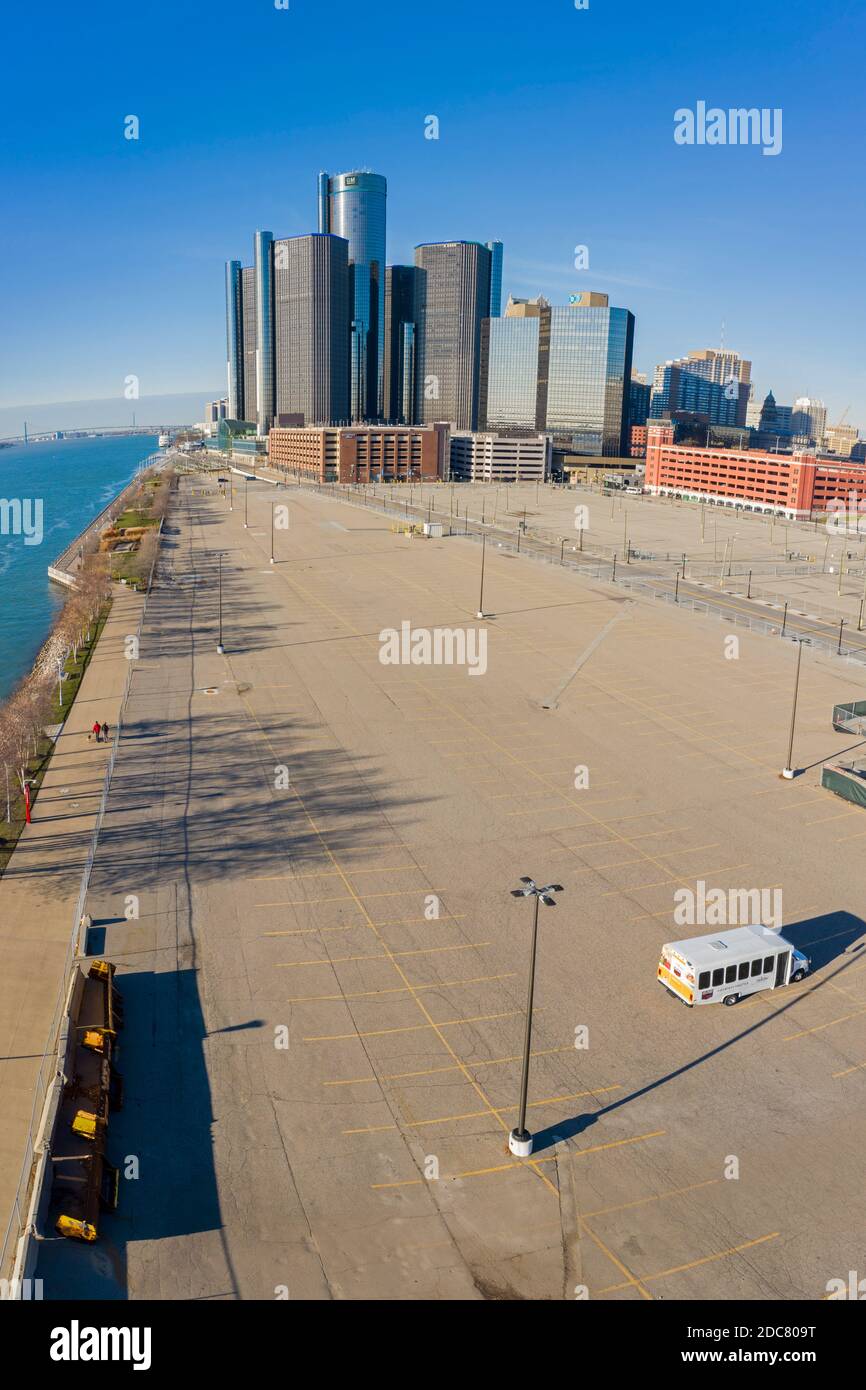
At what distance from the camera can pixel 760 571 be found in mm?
82250

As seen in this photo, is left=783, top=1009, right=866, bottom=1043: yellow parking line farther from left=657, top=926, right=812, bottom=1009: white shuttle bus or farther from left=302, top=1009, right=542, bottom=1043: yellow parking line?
left=302, top=1009, right=542, bottom=1043: yellow parking line

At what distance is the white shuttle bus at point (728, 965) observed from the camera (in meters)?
19.9

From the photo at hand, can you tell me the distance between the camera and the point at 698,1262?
1377cm

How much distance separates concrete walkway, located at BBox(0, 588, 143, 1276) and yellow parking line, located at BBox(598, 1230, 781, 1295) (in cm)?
889

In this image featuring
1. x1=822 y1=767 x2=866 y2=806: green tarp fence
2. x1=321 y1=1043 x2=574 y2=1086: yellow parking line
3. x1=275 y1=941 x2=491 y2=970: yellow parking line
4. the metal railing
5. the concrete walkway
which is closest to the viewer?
the concrete walkway

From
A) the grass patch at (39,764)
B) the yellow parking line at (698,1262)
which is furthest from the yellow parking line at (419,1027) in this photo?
the grass patch at (39,764)

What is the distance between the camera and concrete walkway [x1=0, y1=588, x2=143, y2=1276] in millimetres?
16891

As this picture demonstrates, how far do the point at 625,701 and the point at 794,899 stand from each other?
1808 centimetres

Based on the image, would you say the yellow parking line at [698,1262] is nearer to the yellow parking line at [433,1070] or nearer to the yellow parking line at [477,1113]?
the yellow parking line at [477,1113]

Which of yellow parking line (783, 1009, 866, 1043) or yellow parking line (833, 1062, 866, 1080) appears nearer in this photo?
yellow parking line (833, 1062, 866, 1080)

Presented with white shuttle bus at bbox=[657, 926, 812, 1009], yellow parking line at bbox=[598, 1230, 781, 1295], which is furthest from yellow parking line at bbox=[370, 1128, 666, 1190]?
white shuttle bus at bbox=[657, 926, 812, 1009]

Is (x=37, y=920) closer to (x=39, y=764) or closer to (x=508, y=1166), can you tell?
(x=39, y=764)

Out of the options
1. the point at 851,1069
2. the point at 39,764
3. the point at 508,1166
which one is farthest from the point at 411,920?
the point at 39,764

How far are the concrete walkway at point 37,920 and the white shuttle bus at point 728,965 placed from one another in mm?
13211
